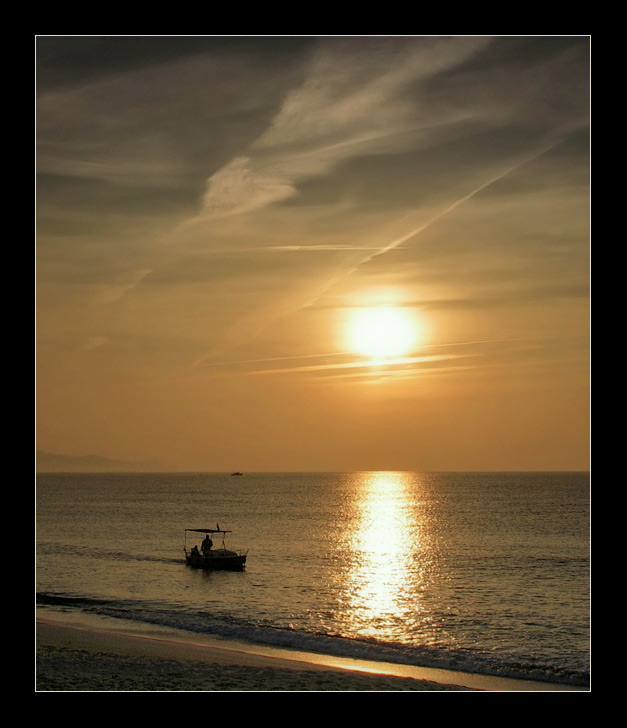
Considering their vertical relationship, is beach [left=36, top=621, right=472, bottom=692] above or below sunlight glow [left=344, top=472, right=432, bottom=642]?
above

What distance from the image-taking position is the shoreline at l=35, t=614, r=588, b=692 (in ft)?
73.9

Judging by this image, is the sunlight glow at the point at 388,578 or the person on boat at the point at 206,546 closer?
the sunlight glow at the point at 388,578

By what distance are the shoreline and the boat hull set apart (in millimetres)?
22209

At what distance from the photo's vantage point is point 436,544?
3346 inches

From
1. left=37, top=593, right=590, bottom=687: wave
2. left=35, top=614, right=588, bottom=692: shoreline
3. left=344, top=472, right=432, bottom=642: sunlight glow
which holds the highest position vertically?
left=35, top=614, right=588, bottom=692: shoreline

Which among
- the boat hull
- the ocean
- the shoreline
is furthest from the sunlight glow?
the boat hull

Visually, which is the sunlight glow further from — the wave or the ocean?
the wave

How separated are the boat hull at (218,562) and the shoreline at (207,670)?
2221cm

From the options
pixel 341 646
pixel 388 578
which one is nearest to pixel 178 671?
pixel 341 646

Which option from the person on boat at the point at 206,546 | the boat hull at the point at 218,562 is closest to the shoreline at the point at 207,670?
the boat hull at the point at 218,562

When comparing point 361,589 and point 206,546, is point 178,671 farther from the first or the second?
point 206,546

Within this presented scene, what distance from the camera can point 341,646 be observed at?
30.3 metres

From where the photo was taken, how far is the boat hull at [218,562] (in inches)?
2100

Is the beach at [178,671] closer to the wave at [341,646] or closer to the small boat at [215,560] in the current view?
the wave at [341,646]
